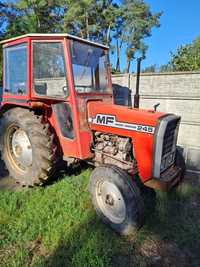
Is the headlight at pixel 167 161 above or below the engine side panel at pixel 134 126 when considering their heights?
below

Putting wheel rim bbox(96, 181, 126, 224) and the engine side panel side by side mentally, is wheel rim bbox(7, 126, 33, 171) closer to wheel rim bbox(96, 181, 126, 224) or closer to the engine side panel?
the engine side panel

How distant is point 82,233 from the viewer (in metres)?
2.59

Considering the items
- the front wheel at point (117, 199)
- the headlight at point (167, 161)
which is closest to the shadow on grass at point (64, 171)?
the front wheel at point (117, 199)

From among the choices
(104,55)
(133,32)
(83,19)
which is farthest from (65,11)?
(104,55)

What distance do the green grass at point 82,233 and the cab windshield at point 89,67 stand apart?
4.99ft

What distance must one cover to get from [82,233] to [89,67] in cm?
227

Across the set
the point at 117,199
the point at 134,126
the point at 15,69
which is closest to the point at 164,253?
the point at 117,199

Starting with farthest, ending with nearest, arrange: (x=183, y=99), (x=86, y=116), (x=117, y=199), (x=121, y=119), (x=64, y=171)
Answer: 1. (x=183, y=99)
2. (x=64, y=171)
3. (x=86, y=116)
4. (x=121, y=119)
5. (x=117, y=199)

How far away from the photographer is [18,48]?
11.4ft

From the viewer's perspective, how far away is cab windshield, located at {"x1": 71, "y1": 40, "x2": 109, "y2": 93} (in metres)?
3.18

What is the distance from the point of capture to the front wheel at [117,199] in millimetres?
2545

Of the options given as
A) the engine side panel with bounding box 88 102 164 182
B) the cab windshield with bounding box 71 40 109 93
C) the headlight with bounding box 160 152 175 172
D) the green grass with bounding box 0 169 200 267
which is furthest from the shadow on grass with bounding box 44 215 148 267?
the cab windshield with bounding box 71 40 109 93

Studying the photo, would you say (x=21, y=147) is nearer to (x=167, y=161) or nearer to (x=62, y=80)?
(x=62, y=80)

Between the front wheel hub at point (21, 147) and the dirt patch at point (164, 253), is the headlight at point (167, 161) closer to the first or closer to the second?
the dirt patch at point (164, 253)
